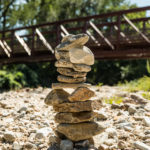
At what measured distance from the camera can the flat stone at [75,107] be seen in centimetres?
329

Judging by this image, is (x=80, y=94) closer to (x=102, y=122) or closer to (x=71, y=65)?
(x=71, y=65)

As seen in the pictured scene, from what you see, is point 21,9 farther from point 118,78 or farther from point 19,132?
point 19,132

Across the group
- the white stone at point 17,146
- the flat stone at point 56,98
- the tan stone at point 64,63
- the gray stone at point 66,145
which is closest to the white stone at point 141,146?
the gray stone at point 66,145

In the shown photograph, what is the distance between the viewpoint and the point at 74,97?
10.7 feet

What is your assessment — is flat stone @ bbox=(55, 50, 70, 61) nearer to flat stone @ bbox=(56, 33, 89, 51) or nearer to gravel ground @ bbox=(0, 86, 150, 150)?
flat stone @ bbox=(56, 33, 89, 51)

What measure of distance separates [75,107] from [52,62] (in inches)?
531

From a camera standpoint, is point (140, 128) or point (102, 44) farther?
point (102, 44)

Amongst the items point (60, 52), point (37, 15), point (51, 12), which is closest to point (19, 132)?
point (60, 52)

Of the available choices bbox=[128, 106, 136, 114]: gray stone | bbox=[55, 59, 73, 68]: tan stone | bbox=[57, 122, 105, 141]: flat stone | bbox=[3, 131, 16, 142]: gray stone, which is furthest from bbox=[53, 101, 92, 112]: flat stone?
bbox=[128, 106, 136, 114]: gray stone

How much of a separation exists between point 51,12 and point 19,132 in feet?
57.4

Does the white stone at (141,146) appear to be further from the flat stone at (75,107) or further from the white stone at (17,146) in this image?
the white stone at (17,146)

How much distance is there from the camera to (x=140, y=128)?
3.77m

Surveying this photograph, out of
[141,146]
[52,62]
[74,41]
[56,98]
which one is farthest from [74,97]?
[52,62]

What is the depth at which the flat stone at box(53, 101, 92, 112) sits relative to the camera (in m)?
3.29
